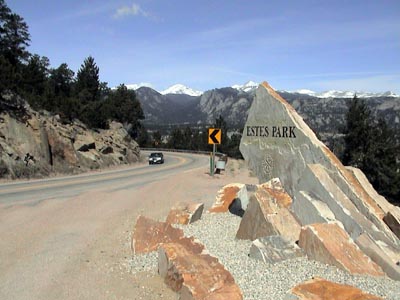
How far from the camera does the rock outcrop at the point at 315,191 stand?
26.9 ft

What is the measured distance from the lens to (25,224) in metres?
12.7

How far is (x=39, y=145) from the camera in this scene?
102 feet

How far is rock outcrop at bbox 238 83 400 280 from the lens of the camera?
8188 millimetres

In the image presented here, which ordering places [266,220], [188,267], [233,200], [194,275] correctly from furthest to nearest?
[233,200] < [266,220] < [188,267] < [194,275]

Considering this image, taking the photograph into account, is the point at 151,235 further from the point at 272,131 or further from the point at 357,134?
the point at 357,134

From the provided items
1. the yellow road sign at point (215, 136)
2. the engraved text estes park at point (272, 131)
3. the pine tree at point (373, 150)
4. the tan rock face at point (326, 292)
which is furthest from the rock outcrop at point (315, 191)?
the pine tree at point (373, 150)

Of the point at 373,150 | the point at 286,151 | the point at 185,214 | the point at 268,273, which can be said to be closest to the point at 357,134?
the point at 373,150

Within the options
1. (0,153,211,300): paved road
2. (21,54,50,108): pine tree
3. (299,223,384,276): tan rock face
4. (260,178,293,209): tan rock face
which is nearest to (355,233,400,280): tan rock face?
(299,223,384,276): tan rock face

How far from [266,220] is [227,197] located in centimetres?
430

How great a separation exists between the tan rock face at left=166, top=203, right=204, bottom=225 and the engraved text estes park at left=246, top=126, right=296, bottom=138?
9.38ft

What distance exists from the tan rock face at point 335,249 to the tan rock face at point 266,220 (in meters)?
0.75

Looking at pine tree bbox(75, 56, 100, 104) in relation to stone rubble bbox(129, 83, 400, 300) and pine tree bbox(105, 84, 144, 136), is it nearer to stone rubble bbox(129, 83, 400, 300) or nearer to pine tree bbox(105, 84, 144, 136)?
pine tree bbox(105, 84, 144, 136)

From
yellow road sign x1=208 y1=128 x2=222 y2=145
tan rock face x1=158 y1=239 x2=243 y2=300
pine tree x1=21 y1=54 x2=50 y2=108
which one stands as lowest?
tan rock face x1=158 y1=239 x2=243 y2=300

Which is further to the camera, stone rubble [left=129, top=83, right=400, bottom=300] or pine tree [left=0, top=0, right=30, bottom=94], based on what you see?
pine tree [left=0, top=0, right=30, bottom=94]
